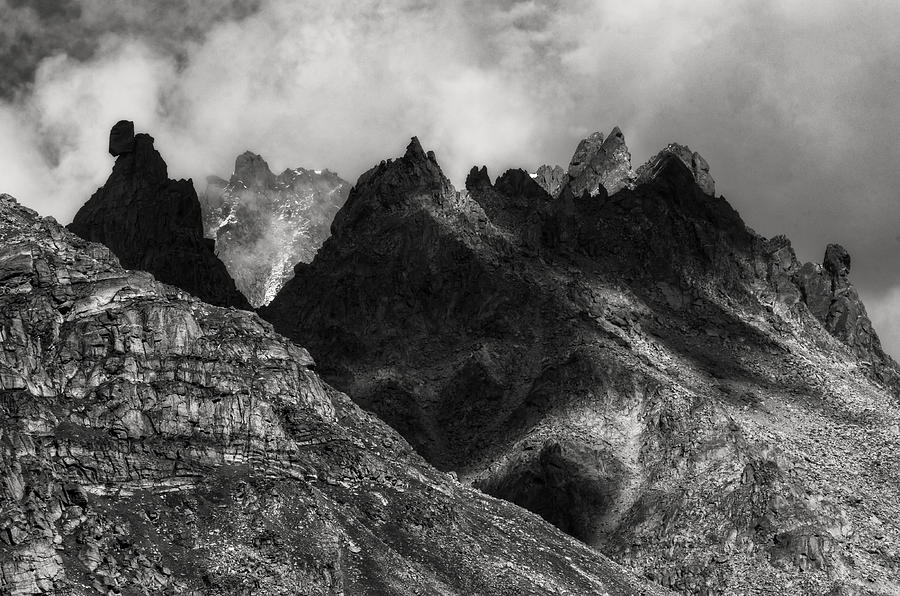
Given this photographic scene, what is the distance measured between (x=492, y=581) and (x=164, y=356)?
42.0 meters

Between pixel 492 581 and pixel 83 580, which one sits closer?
pixel 83 580

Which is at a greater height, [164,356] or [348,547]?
[164,356]

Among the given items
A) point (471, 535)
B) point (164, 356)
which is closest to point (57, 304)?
point (164, 356)

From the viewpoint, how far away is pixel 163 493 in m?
182

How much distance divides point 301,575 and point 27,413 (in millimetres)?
30653

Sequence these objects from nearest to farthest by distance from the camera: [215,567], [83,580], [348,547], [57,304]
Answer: [83,580] → [215,567] → [348,547] → [57,304]

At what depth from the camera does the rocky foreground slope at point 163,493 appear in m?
167

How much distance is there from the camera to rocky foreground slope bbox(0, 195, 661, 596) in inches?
6580

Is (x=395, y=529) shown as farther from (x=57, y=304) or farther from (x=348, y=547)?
(x=57, y=304)

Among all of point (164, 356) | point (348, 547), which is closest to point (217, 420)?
point (164, 356)

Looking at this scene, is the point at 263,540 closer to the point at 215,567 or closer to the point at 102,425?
the point at 215,567

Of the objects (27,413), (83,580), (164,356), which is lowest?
(83,580)

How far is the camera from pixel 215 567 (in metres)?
173

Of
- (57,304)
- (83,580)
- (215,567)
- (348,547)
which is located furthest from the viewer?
(57,304)
